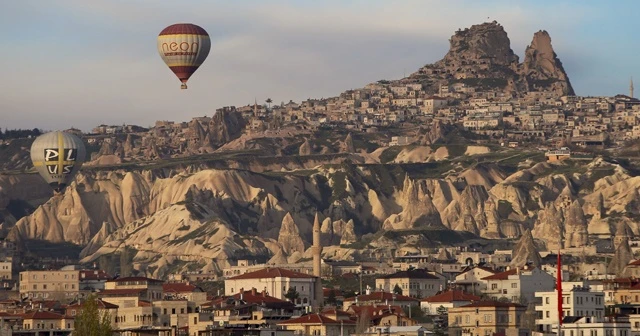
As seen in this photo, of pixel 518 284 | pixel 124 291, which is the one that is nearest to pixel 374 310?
pixel 124 291

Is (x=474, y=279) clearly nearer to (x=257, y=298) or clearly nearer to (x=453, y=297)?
(x=453, y=297)

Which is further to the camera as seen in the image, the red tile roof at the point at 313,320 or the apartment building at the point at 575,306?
the red tile roof at the point at 313,320

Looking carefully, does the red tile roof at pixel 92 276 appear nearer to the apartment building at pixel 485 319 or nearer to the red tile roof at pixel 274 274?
the red tile roof at pixel 274 274

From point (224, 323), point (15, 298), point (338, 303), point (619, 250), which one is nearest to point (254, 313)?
point (224, 323)

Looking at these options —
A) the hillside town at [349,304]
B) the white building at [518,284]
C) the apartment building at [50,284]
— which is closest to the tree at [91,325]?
the hillside town at [349,304]

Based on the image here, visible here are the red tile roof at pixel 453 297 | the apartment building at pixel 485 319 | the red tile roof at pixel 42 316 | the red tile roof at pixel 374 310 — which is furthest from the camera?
the red tile roof at pixel 453 297

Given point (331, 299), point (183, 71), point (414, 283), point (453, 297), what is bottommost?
point (453, 297)
